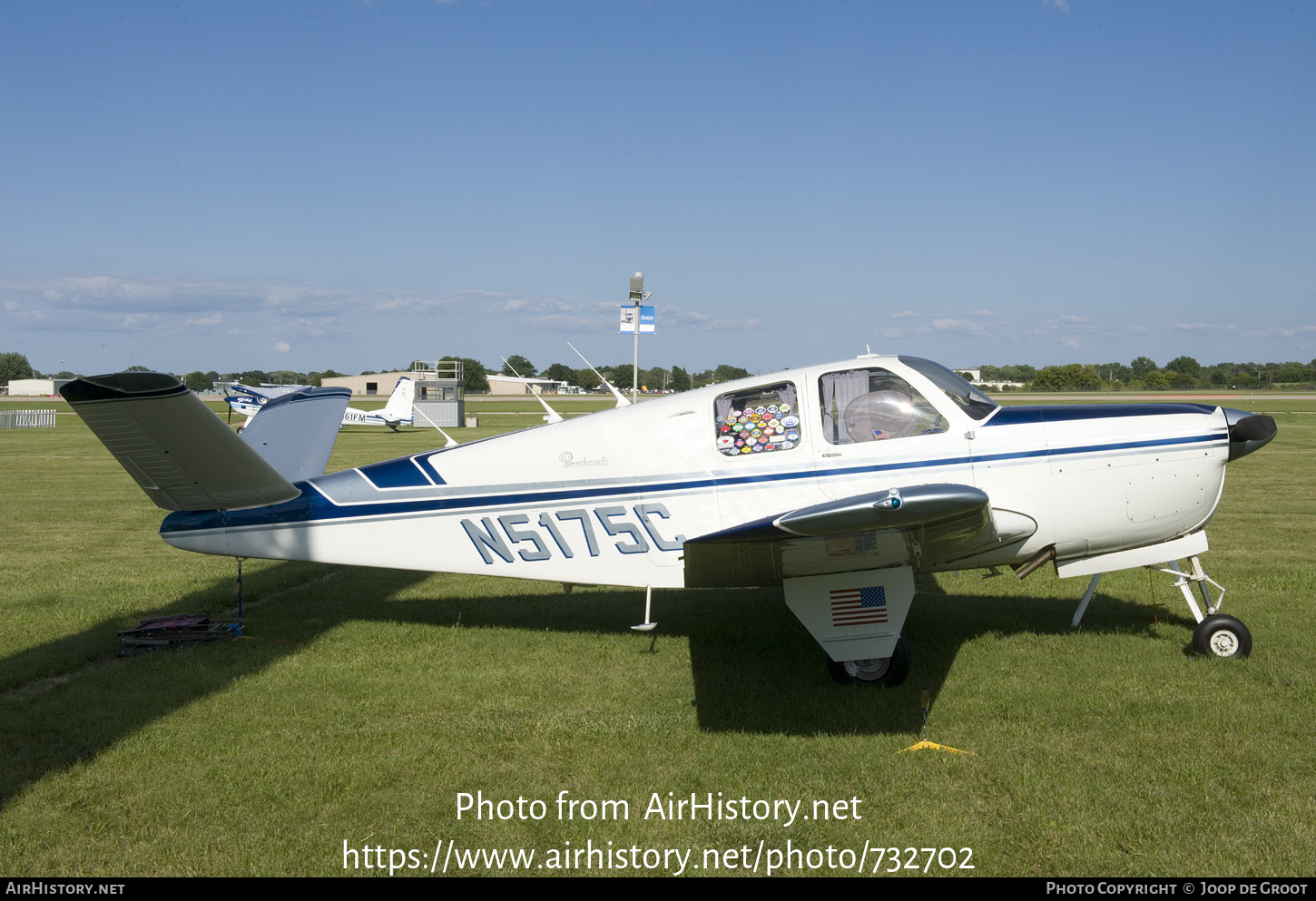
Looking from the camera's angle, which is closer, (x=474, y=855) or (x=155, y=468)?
(x=474, y=855)

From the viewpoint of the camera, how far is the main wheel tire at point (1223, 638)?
5.78 meters

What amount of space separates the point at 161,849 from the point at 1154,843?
14.1 ft

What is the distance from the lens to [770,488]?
223 inches

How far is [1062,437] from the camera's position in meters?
5.55

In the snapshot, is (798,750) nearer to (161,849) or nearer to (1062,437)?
(1062,437)

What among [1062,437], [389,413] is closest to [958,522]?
[1062,437]

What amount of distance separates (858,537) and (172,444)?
466 centimetres

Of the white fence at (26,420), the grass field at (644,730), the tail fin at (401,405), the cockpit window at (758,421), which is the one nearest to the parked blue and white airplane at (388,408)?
the tail fin at (401,405)

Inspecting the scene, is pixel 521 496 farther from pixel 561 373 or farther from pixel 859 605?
pixel 561 373

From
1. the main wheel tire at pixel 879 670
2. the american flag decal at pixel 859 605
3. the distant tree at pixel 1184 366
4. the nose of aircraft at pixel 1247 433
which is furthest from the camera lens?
the distant tree at pixel 1184 366

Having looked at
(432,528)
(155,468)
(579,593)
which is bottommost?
(579,593)

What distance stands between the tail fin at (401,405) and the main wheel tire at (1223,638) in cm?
3812

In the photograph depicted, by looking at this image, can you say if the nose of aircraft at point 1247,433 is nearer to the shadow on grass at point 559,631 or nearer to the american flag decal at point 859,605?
the shadow on grass at point 559,631

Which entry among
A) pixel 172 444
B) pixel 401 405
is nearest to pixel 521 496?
pixel 172 444
